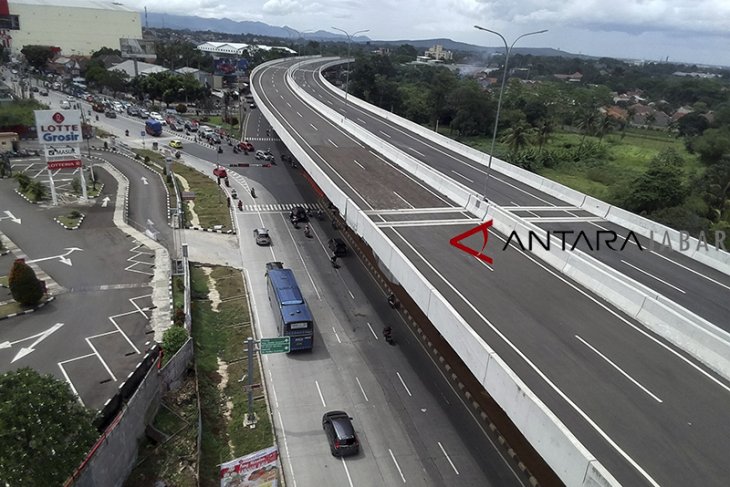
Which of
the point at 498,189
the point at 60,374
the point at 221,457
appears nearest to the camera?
the point at 221,457

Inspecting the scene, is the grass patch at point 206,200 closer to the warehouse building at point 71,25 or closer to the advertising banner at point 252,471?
the advertising banner at point 252,471

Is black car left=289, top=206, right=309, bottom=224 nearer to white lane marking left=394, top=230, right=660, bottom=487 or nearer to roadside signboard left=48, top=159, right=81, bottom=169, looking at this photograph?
white lane marking left=394, top=230, right=660, bottom=487

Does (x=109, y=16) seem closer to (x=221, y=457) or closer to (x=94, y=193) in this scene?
(x=94, y=193)

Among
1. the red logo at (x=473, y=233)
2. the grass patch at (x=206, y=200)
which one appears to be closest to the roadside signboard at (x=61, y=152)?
the grass patch at (x=206, y=200)

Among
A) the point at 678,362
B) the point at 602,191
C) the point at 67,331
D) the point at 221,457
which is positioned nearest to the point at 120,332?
the point at 67,331

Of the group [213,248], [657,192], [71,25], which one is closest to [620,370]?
[213,248]

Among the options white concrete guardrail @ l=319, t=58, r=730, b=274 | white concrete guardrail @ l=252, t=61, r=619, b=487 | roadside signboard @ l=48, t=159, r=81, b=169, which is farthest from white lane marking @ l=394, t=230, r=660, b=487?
roadside signboard @ l=48, t=159, r=81, b=169
